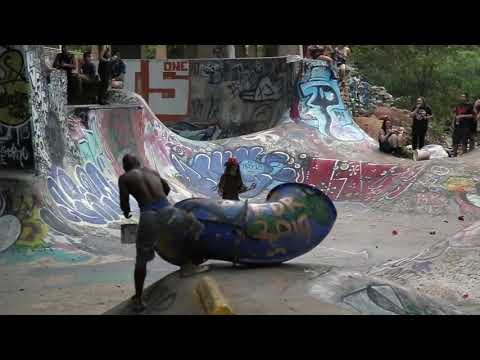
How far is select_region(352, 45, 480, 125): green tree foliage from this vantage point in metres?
41.2

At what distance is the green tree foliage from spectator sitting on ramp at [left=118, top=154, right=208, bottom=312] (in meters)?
34.7

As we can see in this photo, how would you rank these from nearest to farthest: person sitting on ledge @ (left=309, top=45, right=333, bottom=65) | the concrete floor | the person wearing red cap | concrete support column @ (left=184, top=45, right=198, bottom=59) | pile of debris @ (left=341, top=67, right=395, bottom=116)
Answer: the concrete floor → the person wearing red cap → person sitting on ledge @ (left=309, top=45, right=333, bottom=65) → pile of debris @ (left=341, top=67, right=395, bottom=116) → concrete support column @ (left=184, top=45, right=198, bottom=59)

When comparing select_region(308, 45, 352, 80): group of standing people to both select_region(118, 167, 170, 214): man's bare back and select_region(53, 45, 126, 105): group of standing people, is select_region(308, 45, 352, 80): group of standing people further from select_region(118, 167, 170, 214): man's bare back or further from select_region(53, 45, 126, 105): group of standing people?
select_region(118, 167, 170, 214): man's bare back

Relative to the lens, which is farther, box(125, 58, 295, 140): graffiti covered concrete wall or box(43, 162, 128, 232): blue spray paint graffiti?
box(125, 58, 295, 140): graffiti covered concrete wall

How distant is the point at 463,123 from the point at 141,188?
14.6 metres

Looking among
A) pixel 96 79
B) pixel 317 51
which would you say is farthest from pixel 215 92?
pixel 96 79

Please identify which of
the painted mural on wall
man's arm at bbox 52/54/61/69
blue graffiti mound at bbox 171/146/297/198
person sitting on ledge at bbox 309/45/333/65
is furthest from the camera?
person sitting on ledge at bbox 309/45/333/65

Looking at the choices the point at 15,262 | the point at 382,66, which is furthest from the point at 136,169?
the point at 382,66

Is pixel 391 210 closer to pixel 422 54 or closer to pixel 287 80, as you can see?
pixel 287 80

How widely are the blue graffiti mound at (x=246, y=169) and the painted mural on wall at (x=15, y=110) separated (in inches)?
221

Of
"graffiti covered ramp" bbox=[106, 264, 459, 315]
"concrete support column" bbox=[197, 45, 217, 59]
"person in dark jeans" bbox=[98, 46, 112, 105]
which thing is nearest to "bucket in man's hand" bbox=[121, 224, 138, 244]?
"graffiti covered ramp" bbox=[106, 264, 459, 315]

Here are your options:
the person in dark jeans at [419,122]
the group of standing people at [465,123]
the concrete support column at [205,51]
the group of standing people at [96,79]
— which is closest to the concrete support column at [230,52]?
the concrete support column at [205,51]

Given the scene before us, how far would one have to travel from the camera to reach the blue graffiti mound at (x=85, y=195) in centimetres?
1206

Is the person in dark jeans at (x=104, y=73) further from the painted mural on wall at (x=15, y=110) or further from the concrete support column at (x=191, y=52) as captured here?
the concrete support column at (x=191, y=52)
